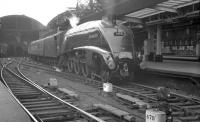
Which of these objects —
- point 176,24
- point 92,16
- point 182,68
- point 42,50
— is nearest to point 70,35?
point 92,16

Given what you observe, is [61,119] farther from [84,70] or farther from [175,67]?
[84,70]

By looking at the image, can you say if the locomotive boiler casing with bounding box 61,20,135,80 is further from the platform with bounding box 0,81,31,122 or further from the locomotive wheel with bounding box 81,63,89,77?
the platform with bounding box 0,81,31,122

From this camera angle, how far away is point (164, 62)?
16.0m

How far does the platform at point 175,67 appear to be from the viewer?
1228cm

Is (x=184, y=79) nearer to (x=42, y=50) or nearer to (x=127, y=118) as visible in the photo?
(x=127, y=118)

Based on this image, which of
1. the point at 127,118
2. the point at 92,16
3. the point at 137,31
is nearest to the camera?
the point at 127,118

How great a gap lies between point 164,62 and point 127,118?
9656 millimetres

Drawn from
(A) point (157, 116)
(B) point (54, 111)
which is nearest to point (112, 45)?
(B) point (54, 111)

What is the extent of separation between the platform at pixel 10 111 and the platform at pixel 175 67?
6.71 m

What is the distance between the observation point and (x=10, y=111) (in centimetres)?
742

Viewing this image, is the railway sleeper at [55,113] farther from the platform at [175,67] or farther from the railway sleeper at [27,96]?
the platform at [175,67]

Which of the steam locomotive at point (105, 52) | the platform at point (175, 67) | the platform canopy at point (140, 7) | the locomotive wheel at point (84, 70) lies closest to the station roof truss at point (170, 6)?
the platform canopy at point (140, 7)

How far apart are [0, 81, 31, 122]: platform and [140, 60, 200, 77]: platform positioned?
22.0 ft

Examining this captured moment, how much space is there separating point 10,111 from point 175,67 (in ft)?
28.3
